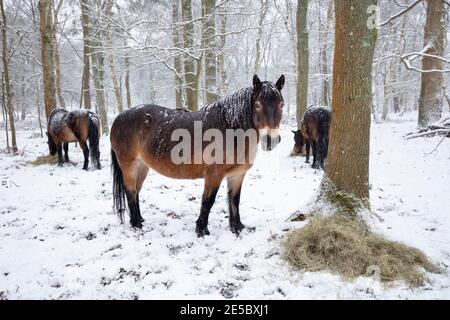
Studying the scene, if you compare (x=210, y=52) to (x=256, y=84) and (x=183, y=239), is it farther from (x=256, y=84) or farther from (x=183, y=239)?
(x=183, y=239)

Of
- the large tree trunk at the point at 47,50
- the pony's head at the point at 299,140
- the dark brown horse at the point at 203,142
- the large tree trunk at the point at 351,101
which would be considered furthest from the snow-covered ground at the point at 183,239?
the large tree trunk at the point at 47,50

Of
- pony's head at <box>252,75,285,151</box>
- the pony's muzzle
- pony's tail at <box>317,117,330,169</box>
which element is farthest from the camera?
pony's tail at <box>317,117,330,169</box>

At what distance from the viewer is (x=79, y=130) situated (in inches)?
337

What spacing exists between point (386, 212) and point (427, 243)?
1139 mm

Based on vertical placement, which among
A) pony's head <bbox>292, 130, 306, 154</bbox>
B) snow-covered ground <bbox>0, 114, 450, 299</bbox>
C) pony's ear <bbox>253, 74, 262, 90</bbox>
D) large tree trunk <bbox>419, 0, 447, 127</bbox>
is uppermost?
large tree trunk <bbox>419, 0, 447, 127</bbox>

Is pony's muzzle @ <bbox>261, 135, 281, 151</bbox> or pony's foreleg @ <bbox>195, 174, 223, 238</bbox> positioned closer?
pony's muzzle @ <bbox>261, 135, 281, 151</bbox>

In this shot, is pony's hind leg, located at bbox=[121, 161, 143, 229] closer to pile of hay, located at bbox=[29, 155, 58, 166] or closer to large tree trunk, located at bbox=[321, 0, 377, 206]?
large tree trunk, located at bbox=[321, 0, 377, 206]

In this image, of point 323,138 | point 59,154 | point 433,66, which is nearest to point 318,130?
point 323,138

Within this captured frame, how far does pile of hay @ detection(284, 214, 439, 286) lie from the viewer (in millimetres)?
2879

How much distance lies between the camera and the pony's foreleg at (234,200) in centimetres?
425

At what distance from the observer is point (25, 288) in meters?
2.87

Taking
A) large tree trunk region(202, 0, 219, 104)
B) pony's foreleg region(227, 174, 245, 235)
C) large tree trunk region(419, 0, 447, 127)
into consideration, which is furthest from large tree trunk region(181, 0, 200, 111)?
large tree trunk region(419, 0, 447, 127)

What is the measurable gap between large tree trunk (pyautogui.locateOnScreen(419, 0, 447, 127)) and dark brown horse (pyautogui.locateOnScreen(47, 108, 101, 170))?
10591mm
